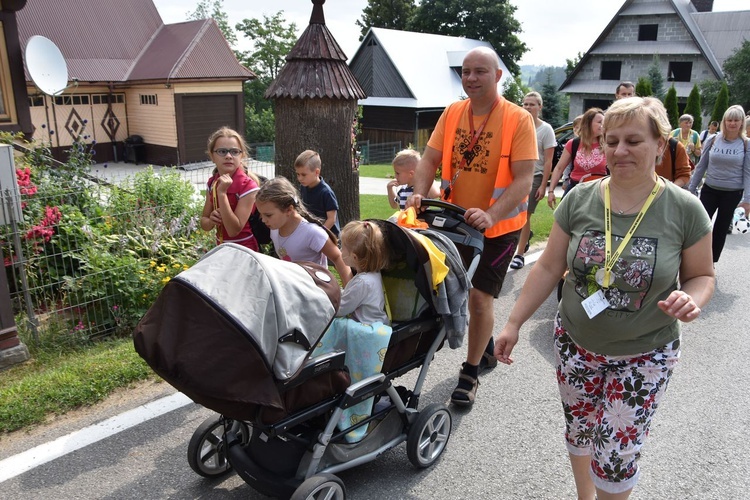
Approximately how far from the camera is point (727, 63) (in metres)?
34.8

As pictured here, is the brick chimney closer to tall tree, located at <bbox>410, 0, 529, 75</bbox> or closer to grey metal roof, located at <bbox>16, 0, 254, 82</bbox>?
tall tree, located at <bbox>410, 0, 529, 75</bbox>

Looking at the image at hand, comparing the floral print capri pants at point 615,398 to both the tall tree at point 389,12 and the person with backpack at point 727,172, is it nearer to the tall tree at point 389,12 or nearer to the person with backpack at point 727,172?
the person with backpack at point 727,172

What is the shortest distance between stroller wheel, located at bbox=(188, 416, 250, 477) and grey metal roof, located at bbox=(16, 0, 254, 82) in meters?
21.9

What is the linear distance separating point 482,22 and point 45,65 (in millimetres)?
42953

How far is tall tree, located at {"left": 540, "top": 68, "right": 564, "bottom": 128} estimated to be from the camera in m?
33.6

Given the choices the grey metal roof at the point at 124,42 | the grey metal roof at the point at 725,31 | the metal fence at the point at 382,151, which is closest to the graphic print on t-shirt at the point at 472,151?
the grey metal roof at the point at 124,42

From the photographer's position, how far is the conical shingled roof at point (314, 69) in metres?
7.10

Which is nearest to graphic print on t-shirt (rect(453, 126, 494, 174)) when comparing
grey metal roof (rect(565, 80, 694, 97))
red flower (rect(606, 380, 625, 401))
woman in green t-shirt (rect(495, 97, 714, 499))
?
woman in green t-shirt (rect(495, 97, 714, 499))

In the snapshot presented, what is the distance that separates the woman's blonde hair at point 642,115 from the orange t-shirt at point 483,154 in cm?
143

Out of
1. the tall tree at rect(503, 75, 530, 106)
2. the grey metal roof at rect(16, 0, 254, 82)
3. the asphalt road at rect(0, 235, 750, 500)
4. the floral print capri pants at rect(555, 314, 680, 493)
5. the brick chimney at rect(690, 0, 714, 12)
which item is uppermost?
the brick chimney at rect(690, 0, 714, 12)

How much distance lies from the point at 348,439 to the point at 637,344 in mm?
1473

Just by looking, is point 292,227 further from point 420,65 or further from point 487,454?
point 420,65

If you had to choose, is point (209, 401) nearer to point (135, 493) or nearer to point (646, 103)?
point (135, 493)

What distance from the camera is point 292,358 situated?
2.45m
